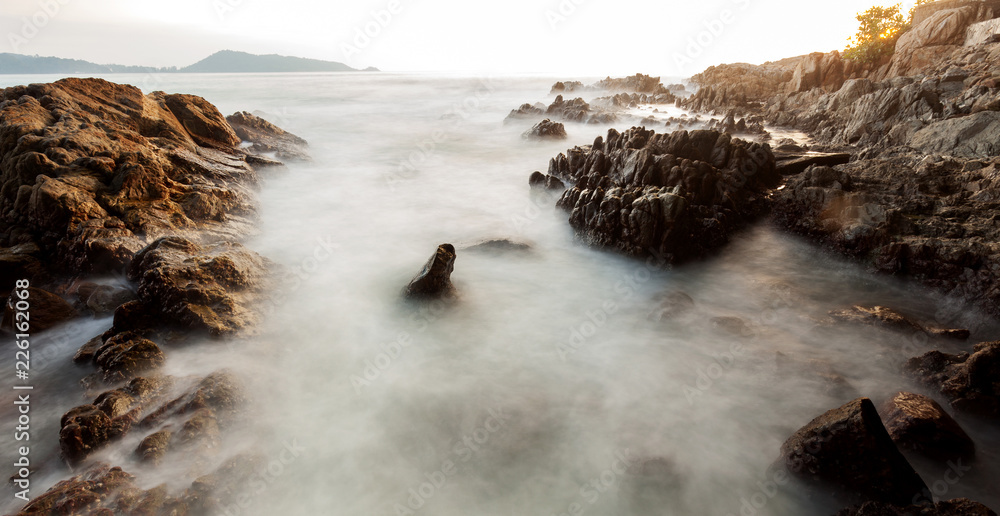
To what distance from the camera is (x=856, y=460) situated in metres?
3.80

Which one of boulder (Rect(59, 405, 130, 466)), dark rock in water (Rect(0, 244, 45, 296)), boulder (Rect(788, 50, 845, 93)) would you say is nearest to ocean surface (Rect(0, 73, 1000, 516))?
boulder (Rect(59, 405, 130, 466))

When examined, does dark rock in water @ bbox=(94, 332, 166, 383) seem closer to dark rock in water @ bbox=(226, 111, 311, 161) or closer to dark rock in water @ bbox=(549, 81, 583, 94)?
dark rock in water @ bbox=(226, 111, 311, 161)

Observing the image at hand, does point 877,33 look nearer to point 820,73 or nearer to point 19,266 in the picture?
point 820,73

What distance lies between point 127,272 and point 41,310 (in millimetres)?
1108

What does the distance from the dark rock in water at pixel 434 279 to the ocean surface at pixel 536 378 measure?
34cm

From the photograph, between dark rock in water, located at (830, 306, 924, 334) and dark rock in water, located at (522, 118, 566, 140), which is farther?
dark rock in water, located at (522, 118, 566, 140)

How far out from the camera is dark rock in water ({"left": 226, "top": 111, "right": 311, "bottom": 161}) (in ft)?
55.6

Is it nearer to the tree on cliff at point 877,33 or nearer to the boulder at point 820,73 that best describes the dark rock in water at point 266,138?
the boulder at point 820,73

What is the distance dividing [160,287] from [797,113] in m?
31.3

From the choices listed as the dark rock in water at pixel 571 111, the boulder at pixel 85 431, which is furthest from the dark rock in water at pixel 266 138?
the dark rock in water at pixel 571 111

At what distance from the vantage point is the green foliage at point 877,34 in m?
27.0

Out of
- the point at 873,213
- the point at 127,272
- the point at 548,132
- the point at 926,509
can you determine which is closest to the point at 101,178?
the point at 127,272

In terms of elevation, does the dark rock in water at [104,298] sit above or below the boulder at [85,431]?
above

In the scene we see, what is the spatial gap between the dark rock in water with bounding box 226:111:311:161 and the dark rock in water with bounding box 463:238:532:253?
1131 centimetres
